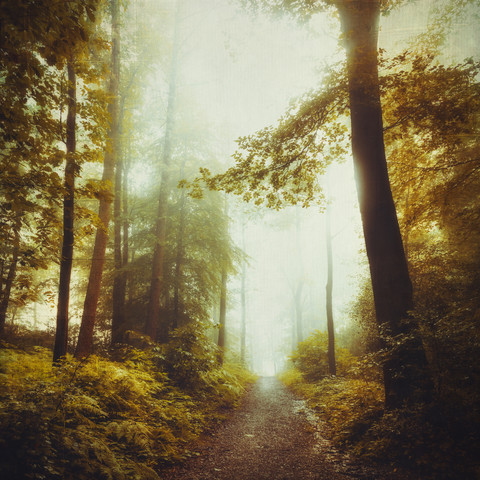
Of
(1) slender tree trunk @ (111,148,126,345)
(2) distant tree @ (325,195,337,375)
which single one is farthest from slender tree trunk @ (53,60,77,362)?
(2) distant tree @ (325,195,337,375)

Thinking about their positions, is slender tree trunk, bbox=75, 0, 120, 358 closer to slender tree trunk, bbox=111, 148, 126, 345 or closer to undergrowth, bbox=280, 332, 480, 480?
slender tree trunk, bbox=111, 148, 126, 345

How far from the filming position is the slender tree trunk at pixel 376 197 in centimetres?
463

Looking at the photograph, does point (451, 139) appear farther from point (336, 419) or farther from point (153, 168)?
point (153, 168)

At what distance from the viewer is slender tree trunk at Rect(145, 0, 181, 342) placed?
10.1m

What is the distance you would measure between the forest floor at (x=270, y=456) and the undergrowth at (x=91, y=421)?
43 centimetres

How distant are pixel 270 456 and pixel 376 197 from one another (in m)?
5.39

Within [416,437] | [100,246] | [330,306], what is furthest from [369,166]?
[330,306]

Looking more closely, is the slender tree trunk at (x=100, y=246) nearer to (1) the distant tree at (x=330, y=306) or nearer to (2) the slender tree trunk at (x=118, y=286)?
(2) the slender tree trunk at (x=118, y=286)

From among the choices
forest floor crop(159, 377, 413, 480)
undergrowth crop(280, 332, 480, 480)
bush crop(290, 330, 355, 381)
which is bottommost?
forest floor crop(159, 377, 413, 480)

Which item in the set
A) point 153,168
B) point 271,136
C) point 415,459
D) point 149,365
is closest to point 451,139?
point 271,136

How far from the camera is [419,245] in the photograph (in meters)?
10.6

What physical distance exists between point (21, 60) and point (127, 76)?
10231 mm

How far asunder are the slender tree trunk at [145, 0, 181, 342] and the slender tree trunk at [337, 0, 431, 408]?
26.0ft

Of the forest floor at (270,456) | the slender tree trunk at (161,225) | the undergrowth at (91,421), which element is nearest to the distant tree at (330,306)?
the forest floor at (270,456)
